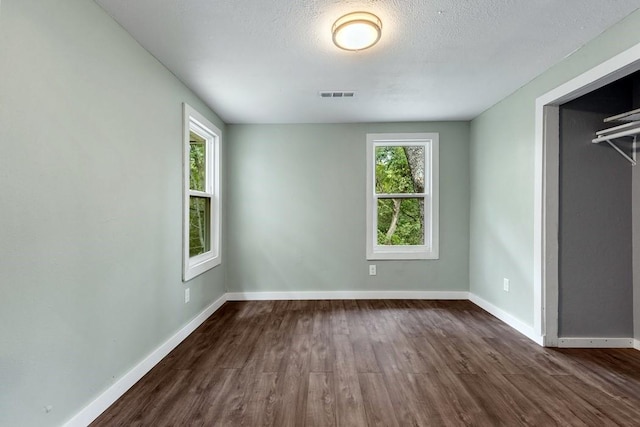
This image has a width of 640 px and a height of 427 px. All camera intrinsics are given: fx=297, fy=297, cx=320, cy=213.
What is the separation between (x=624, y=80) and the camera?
2.50 metres

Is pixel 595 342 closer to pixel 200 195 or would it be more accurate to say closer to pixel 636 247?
pixel 636 247

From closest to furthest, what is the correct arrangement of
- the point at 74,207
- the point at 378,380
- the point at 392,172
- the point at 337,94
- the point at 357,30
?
the point at 74,207
the point at 357,30
the point at 378,380
the point at 337,94
the point at 392,172

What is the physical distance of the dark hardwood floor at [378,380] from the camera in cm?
166

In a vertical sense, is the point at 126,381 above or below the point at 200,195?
below

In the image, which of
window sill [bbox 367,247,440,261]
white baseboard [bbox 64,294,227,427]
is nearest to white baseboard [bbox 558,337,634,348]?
window sill [bbox 367,247,440,261]

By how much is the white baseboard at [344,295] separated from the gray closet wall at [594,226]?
57.3 inches

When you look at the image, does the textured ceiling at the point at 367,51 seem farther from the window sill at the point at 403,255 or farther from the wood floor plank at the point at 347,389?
the wood floor plank at the point at 347,389

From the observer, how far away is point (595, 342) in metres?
2.46

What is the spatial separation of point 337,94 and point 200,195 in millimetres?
1780

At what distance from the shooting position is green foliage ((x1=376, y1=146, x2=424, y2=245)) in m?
3.95

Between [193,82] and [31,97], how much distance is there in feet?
4.96

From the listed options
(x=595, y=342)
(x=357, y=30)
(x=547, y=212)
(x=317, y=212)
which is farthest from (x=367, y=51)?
(x=595, y=342)

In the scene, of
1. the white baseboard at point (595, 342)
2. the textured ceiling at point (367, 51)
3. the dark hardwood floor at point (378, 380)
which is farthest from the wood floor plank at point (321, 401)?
→ the textured ceiling at point (367, 51)

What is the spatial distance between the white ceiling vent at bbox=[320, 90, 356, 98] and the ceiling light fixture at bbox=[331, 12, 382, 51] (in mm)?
933
